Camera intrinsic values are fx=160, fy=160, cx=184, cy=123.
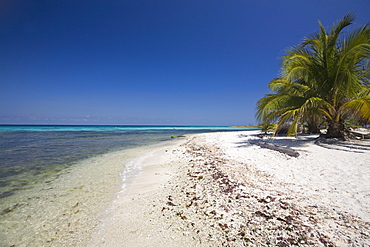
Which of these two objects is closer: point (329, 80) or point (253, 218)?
point (253, 218)

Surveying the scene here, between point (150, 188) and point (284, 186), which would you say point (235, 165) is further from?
point (150, 188)

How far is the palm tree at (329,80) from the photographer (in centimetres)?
790

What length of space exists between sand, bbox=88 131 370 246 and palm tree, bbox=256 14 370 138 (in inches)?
177

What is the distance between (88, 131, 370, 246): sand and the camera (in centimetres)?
208

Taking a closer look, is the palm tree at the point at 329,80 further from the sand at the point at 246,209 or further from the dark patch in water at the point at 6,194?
the dark patch in water at the point at 6,194

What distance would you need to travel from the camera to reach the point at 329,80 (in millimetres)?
9156

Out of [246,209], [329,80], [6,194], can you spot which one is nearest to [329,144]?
[329,80]

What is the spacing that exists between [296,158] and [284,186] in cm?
292

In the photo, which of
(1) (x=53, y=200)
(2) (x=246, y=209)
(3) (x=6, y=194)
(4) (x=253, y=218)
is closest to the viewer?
(4) (x=253, y=218)

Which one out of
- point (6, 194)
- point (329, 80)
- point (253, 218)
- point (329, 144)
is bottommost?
point (6, 194)

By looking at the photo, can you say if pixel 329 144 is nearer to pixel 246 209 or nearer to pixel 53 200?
pixel 246 209

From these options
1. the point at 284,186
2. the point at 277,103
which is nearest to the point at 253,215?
the point at 284,186

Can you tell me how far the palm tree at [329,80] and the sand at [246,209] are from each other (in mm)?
4485

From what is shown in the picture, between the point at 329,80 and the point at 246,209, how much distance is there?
34.3 feet
